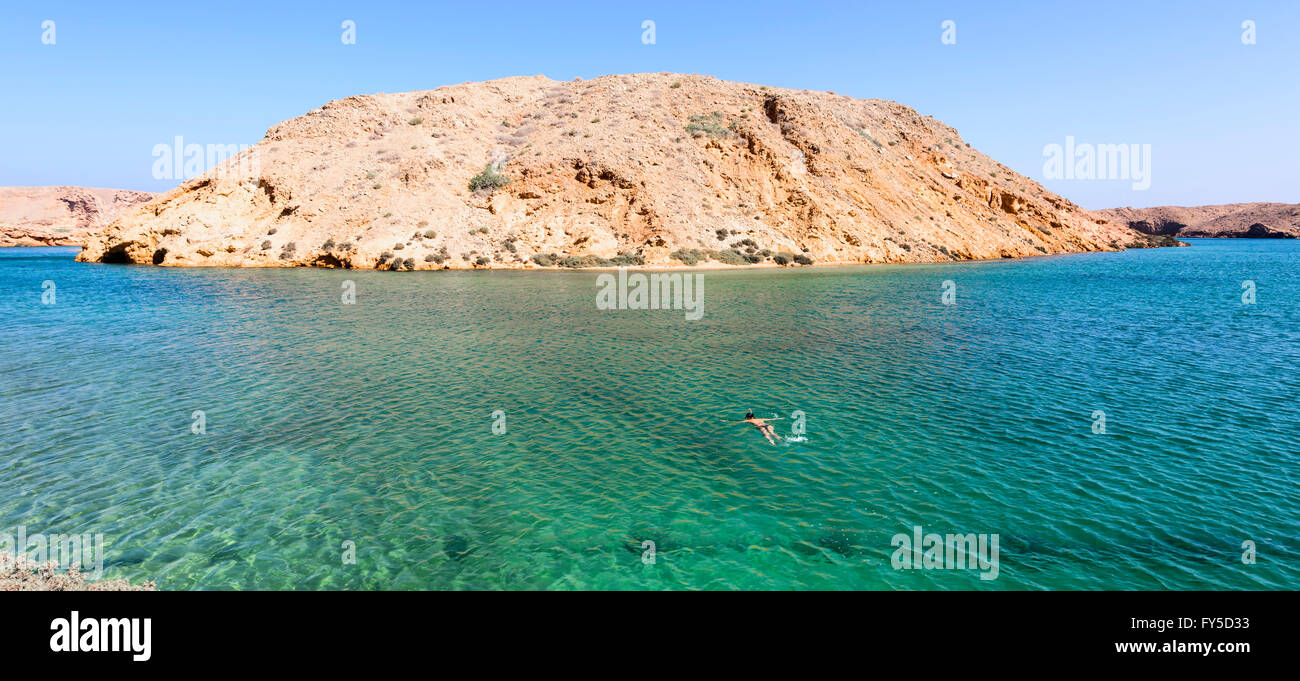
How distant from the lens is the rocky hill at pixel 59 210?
126262 mm

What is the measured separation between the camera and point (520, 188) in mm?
66375

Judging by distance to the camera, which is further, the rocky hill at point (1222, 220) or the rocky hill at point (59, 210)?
the rocky hill at point (1222, 220)

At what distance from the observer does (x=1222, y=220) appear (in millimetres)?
182500

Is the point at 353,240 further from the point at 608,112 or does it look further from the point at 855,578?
the point at 855,578

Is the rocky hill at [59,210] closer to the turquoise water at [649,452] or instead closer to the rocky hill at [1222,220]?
the turquoise water at [649,452]

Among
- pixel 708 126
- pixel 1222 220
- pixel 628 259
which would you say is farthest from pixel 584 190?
pixel 1222 220

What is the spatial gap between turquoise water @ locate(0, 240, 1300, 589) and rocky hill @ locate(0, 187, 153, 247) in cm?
13840

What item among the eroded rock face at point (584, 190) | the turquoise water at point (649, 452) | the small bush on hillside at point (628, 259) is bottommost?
the turquoise water at point (649, 452)

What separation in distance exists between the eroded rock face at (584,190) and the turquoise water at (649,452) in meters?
35.0

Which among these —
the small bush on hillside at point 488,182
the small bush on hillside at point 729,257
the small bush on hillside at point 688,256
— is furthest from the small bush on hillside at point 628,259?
the small bush on hillside at point 488,182

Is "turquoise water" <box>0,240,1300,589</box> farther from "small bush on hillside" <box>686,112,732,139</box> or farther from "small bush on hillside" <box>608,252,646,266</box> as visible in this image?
"small bush on hillside" <box>686,112,732,139</box>

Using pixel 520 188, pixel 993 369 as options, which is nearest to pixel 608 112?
pixel 520 188

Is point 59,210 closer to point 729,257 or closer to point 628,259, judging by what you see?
point 628,259

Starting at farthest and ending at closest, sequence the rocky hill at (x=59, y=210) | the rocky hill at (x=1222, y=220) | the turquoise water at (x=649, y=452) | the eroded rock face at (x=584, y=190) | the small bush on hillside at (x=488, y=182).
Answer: the rocky hill at (x=1222, y=220)
the rocky hill at (x=59, y=210)
the small bush on hillside at (x=488, y=182)
the eroded rock face at (x=584, y=190)
the turquoise water at (x=649, y=452)
